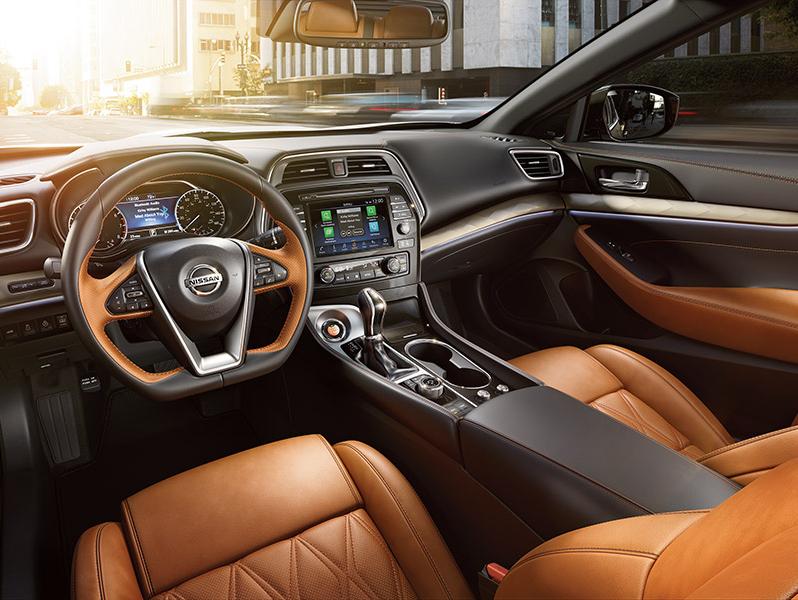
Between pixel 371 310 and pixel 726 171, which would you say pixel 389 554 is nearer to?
pixel 371 310

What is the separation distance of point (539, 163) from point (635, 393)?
1.17 meters

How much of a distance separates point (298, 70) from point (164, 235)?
92.5 ft

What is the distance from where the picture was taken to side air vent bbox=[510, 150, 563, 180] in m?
2.94

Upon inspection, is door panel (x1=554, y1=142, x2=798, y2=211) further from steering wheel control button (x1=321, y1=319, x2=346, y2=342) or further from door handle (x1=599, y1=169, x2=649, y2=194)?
steering wheel control button (x1=321, y1=319, x2=346, y2=342)

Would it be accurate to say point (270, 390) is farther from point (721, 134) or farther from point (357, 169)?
point (721, 134)

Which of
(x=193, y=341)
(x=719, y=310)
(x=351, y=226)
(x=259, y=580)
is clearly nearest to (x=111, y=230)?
(x=193, y=341)

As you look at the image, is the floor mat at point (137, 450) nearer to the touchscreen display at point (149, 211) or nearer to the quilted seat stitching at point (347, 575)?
the touchscreen display at point (149, 211)

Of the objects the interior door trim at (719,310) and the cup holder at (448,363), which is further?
the interior door trim at (719,310)

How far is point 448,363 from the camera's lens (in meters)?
2.18

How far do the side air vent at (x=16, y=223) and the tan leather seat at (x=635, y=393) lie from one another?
55.6 inches

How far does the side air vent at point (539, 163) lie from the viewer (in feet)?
9.64

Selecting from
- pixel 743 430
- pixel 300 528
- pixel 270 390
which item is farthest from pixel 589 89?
pixel 300 528

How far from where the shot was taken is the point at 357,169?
2.46 meters

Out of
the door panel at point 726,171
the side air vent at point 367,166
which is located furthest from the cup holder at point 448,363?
the door panel at point 726,171
